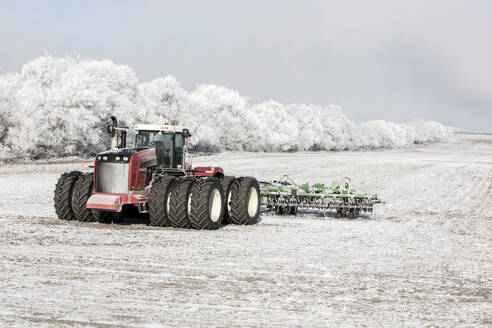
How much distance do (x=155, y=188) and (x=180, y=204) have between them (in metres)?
0.69

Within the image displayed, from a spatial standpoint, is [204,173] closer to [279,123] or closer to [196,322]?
[196,322]

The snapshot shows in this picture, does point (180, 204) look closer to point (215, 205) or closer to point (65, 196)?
point (215, 205)

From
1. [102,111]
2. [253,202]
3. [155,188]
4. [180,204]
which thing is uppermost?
[102,111]

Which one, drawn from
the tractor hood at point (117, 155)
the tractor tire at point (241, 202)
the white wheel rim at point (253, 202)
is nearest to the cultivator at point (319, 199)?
the white wheel rim at point (253, 202)

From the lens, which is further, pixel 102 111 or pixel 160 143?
A: pixel 102 111

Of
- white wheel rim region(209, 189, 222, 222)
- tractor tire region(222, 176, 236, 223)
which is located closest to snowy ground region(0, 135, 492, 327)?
white wheel rim region(209, 189, 222, 222)

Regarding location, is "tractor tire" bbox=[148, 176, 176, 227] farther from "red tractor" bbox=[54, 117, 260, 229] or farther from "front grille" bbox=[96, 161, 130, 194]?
"front grille" bbox=[96, 161, 130, 194]

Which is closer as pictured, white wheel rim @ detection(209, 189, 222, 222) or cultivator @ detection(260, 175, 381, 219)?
white wheel rim @ detection(209, 189, 222, 222)

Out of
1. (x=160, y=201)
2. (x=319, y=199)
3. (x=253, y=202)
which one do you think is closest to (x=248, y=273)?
(x=160, y=201)

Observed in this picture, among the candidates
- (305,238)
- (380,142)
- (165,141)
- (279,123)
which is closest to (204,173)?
(165,141)

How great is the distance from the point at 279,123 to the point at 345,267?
75203 mm

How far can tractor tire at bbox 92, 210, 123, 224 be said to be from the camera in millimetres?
13914

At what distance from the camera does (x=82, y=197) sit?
45.0 ft

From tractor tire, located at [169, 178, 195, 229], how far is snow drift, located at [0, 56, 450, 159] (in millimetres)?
31111
